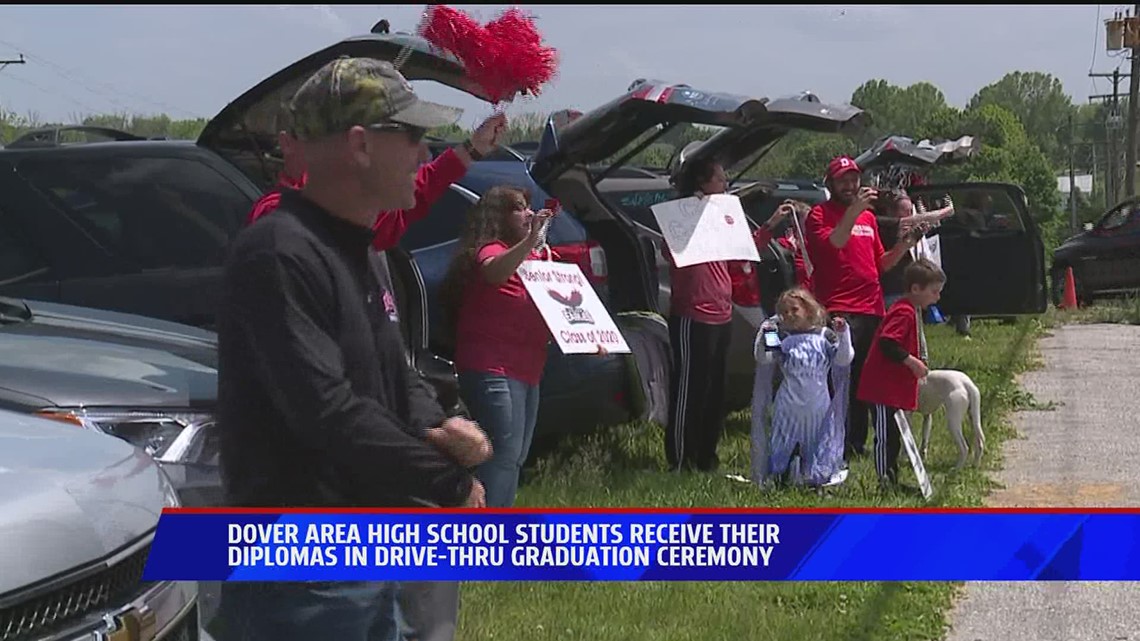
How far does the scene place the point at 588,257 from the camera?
243 inches

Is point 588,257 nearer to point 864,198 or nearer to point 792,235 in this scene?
point 864,198

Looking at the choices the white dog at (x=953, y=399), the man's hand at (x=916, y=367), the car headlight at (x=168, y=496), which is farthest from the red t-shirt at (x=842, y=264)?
the car headlight at (x=168, y=496)

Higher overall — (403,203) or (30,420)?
(403,203)

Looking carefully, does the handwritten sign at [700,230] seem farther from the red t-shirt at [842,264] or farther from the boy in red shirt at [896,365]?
the boy in red shirt at [896,365]

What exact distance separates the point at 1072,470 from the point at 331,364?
6139 mm

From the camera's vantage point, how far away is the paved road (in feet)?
16.2

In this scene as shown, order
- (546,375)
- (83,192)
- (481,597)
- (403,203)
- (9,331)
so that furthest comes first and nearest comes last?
(546,375) → (83,192) → (481,597) → (9,331) → (403,203)

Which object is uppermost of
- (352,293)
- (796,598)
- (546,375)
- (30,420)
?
(352,293)

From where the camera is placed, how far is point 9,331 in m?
4.38

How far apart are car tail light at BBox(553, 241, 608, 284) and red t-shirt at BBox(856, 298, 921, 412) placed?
4.15 ft

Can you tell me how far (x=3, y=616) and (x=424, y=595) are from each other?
37.5 inches

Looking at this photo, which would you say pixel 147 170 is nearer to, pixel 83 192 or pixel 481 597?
pixel 83 192

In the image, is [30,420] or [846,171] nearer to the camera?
[30,420]

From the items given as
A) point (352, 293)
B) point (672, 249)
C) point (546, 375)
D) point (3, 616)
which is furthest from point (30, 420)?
point (672, 249)
